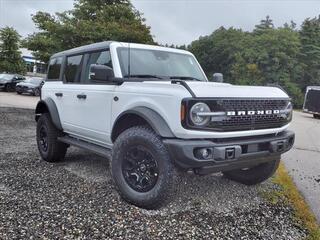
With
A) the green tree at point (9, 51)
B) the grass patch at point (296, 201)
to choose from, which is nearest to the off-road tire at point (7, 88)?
the green tree at point (9, 51)

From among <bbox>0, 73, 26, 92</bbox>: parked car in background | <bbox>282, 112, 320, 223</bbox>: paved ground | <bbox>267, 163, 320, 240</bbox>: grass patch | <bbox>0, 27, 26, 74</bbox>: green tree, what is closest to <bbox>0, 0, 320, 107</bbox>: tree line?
<bbox>0, 27, 26, 74</bbox>: green tree

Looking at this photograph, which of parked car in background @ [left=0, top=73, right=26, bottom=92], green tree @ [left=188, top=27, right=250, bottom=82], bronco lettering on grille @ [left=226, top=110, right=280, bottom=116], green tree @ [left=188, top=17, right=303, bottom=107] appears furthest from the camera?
green tree @ [left=188, top=27, right=250, bottom=82]

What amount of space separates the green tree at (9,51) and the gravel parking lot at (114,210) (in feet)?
118

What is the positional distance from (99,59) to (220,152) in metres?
2.55

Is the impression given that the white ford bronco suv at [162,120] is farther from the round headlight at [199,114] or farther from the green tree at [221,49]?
the green tree at [221,49]

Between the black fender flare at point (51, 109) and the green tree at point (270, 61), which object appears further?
the green tree at point (270, 61)

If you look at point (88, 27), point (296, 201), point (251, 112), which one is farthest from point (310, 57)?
point (251, 112)

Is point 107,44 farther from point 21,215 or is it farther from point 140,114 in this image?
point 21,215

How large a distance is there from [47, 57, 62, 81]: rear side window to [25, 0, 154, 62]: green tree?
16763 millimetres

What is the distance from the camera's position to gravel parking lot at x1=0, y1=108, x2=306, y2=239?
386cm

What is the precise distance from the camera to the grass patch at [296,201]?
4.36 m

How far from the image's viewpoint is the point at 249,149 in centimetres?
446

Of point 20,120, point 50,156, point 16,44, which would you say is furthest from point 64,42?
point 50,156

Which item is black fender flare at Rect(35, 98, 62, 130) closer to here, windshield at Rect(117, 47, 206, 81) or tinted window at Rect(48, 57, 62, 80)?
tinted window at Rect(48, 57, 62, 80)
